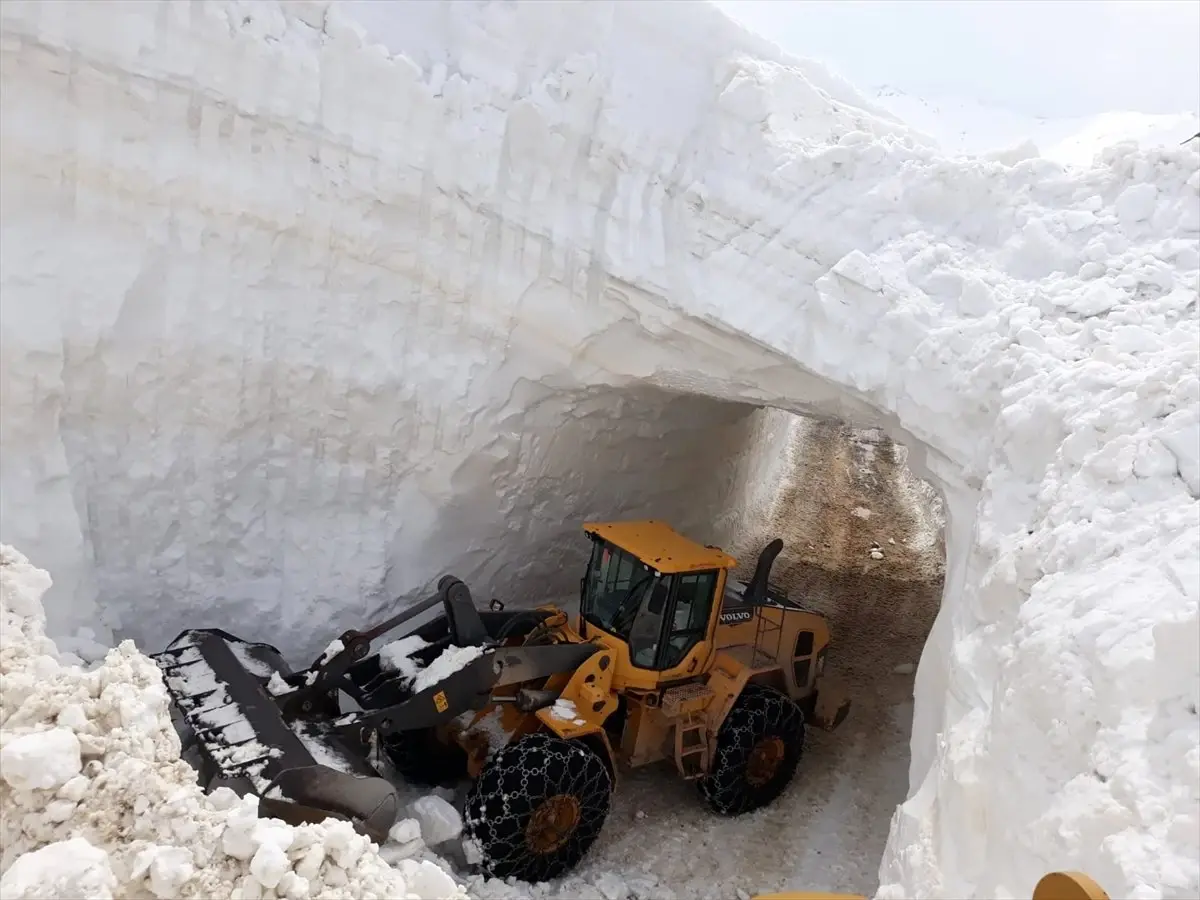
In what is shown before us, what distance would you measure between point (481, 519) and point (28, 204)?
3.29 meters

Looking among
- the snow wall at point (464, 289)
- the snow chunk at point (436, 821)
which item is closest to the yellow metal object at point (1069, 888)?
the snow wall at point (464, 289)

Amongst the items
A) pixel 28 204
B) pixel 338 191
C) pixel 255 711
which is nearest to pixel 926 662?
pixel 255 711

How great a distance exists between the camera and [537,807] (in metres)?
4.57

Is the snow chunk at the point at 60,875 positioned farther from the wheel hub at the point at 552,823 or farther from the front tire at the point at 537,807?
the wheel hub at the point at 552,823

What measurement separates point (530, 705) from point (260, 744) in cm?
147

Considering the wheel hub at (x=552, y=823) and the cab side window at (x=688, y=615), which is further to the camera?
the cab side window at (x=688, y=615)

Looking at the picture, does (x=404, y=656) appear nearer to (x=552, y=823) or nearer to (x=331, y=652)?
(x=331, y=652)

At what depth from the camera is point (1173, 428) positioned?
3.18 m

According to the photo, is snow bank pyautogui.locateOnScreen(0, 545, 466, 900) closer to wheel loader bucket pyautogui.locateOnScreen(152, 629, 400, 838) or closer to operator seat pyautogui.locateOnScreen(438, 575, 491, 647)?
wheel loader bucket pyautogui.locateOnScreen(152, 629, 400, 838)

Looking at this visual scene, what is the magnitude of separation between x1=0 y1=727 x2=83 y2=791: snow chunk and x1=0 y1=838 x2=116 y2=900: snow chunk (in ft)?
0.72

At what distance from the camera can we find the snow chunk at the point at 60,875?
2.16 m

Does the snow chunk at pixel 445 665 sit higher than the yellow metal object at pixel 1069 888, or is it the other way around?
the yellow metal object at pixel 1069 888

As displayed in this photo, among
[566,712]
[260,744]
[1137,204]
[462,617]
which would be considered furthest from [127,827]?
[1137,204]

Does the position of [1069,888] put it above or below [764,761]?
above
